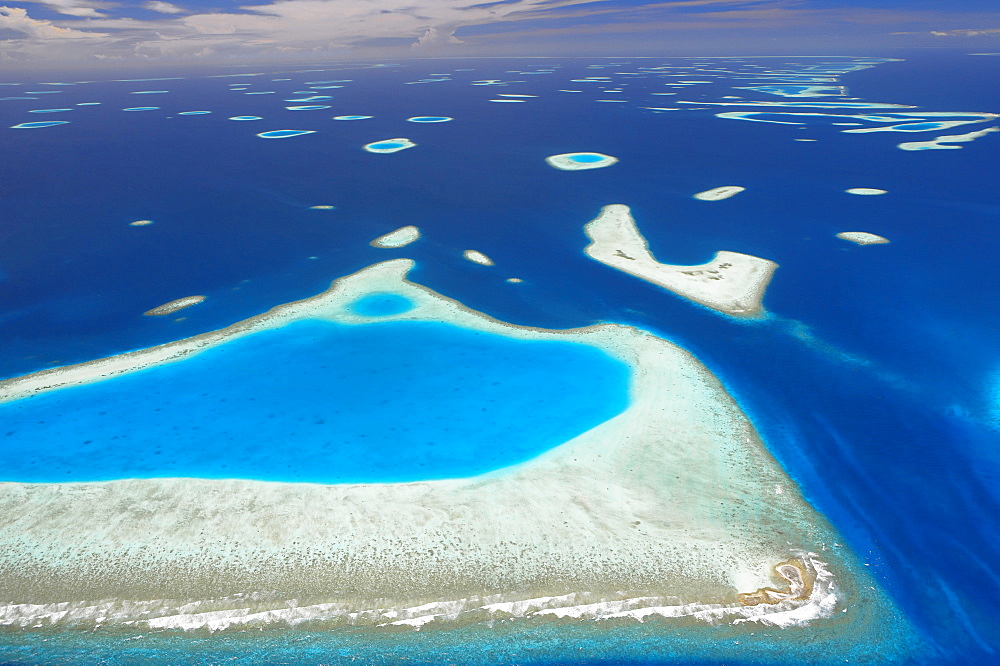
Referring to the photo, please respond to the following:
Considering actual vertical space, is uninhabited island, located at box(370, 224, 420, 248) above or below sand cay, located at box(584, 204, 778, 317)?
above

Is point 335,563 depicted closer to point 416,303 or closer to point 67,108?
point 416,303

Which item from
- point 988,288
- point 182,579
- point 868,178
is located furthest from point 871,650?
point 868,178

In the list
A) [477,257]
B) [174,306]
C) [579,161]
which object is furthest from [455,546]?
[579,161]

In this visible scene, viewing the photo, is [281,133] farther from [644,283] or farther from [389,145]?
[644,283]

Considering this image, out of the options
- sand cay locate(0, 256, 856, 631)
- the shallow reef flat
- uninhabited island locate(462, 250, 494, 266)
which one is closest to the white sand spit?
uninhabited island locate(462, 250, 494, 266)

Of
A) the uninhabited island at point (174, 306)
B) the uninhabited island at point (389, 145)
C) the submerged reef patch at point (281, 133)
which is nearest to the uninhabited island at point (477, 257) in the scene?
the uninhabited island at point (174, 306)

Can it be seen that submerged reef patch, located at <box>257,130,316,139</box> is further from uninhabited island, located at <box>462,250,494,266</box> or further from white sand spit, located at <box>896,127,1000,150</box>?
white sand spit, located at <box>896,127,1000,150</box>
